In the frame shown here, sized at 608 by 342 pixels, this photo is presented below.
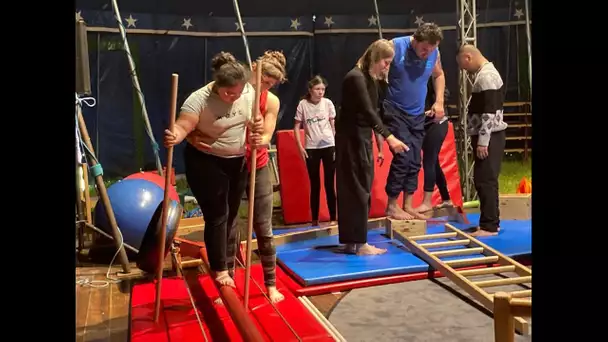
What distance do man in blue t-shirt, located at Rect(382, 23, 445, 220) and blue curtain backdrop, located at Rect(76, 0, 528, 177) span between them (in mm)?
4132

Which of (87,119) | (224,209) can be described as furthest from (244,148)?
(87,119)

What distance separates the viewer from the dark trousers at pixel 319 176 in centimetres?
605

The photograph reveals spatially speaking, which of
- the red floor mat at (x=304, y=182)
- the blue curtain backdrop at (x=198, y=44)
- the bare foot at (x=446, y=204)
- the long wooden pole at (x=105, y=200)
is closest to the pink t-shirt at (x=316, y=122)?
the red floor mat at (x=304, y=182)

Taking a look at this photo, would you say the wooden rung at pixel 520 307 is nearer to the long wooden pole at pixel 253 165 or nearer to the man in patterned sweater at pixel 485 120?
the long wooden pole at pixel 253 165

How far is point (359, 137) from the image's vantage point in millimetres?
4480

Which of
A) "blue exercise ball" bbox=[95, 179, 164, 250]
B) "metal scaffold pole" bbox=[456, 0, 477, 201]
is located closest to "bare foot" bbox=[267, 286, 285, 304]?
"blue exercise ball" bbox=[95, 179, 164, 250]

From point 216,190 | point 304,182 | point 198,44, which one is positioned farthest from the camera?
point 198,44

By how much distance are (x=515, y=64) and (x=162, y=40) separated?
5643 millimetres

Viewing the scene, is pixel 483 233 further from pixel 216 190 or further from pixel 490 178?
pixel 216 190

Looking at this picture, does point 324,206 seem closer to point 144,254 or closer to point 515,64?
point 144,254

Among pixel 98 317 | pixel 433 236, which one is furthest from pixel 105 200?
pixel 433 236

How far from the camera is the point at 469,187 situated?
→ 281 inches

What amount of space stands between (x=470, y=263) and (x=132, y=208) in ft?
8.74
